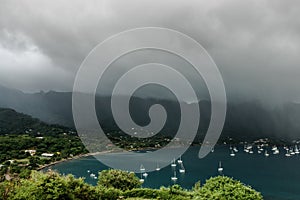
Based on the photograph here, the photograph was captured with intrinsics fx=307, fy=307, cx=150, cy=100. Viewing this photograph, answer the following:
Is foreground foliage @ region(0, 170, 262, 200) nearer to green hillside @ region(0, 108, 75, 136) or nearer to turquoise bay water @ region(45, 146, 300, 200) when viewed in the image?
turquoise bay water @ region(45, 146, 300, 200)

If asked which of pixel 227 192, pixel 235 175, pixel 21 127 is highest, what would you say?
pixel 21 127

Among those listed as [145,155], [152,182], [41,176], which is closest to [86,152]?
[145,155]

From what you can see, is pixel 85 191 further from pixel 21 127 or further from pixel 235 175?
pixel 21 127

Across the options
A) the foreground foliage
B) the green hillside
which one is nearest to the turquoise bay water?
the green hillside

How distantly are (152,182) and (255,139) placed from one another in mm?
116616

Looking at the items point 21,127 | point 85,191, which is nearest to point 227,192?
point 85,191

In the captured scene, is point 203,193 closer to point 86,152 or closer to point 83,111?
point 83,111

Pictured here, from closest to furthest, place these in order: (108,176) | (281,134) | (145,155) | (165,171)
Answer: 1. (108,176)
2. (165,171)
3. (145,155)
4. (281,134)

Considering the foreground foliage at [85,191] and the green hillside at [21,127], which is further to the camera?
the green hillside at [21,127]

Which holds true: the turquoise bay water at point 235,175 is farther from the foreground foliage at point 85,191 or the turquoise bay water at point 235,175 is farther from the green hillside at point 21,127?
the foreground foliage at point 85,191

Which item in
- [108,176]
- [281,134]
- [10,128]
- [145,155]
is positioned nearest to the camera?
[108,176]

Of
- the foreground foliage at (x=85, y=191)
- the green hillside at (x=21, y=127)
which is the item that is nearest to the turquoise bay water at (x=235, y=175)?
the green hillside at (x=21, y=127)

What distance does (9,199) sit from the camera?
1243cm

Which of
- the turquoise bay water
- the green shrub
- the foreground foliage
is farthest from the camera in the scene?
the turquoise bay water
